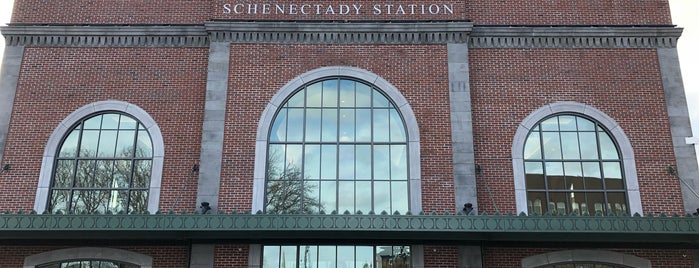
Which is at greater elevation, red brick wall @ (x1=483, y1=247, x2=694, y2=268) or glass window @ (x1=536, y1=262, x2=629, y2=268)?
red brick wall @ (x1=483, y1=247, x2=694, y2=268)

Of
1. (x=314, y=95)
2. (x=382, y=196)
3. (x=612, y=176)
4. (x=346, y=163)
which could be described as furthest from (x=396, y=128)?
(x=612, y=176)

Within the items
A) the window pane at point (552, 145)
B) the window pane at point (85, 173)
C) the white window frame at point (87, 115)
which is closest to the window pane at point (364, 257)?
the white window frame at point (87, 115)

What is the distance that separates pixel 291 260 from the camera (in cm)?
1506

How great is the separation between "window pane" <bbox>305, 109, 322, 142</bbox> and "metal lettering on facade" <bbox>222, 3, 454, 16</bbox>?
3.11 m

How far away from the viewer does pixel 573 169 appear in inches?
645

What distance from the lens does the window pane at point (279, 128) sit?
647 inches

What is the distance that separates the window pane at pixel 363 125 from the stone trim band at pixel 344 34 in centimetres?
216

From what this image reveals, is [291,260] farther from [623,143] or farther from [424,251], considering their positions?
[623,143]

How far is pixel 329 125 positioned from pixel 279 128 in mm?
1392

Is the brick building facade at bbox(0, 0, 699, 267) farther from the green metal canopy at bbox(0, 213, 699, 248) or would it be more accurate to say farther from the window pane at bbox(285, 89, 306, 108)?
the green metal canopy at bbox(0, 213, 699, 248)

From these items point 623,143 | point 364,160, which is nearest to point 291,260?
point 364,160

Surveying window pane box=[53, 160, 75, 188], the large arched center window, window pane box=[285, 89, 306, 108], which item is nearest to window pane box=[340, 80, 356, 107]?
the large arched center window

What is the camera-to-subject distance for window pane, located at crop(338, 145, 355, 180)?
1611cm

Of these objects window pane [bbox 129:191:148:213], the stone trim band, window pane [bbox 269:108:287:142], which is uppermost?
the stone trim band
